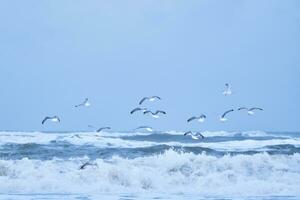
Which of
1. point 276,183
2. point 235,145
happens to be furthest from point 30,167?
point 235,145

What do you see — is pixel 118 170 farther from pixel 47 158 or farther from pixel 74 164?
pixel 47 158

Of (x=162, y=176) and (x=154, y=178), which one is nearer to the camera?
(x=154, y=178)

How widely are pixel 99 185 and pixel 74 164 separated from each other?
3.21 meters

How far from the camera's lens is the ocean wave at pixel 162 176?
1384 cm

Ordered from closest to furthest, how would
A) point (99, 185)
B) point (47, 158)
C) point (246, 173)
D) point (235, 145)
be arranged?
point (99, 185), point (246, 173), point (47, 158), point (235, 145)

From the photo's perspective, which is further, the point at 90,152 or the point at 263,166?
the point at 90,152

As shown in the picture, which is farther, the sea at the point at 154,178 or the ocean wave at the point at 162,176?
the ocean wave at the point at 162,176

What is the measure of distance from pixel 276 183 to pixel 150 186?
307 centimetres

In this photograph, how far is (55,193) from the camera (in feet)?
42.9

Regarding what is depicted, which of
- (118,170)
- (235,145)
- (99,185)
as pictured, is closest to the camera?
(99,185)

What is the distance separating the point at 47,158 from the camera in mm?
19406

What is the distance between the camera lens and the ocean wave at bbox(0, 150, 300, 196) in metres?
13.8

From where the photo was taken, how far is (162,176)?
611 inches

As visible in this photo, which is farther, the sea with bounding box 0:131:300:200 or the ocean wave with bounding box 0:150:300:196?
the ocean wave with bounding box 0:150:300:196
